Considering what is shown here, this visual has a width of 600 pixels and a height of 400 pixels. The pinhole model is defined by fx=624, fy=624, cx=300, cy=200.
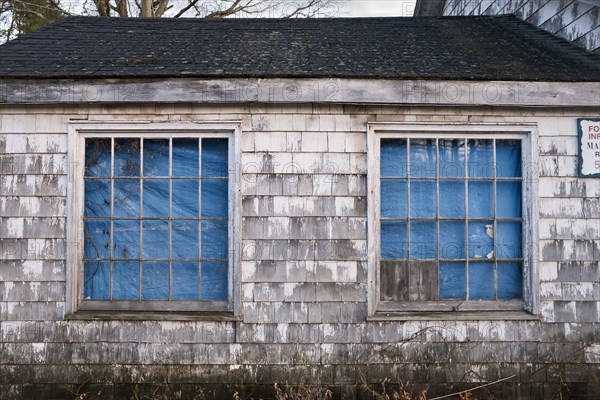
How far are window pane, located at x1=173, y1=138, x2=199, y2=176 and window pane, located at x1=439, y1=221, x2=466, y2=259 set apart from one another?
2.39 m

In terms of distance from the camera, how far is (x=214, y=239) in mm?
5785

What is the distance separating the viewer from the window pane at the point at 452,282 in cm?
581

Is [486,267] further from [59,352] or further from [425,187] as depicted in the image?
[59,352]

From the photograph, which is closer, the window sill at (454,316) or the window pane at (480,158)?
the window sill at (454,316)

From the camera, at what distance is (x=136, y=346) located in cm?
566

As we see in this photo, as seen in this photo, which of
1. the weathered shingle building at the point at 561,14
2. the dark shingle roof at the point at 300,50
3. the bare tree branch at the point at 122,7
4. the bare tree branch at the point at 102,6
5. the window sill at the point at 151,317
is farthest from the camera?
the bare tree branch at the point at 122,7

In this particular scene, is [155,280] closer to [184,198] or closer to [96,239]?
[96,239]

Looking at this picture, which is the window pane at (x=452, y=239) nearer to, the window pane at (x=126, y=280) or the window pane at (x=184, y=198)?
the window pane at (x=184, y=198)

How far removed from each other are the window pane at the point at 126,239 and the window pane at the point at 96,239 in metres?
0.07

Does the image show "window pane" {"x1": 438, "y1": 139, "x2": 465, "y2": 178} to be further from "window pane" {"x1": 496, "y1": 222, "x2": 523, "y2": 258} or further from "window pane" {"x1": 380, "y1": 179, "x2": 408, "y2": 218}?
"window pane" {"x1": 496, "y1": 222, "x2": 523, "y2": 258}

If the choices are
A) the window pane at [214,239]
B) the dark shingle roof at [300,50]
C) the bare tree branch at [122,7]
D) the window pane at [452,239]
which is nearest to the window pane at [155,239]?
the window pane at [214,239]

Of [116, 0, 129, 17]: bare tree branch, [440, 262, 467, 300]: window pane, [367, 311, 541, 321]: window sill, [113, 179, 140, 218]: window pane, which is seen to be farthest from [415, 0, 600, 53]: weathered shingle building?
[116, 0, 129, 17]: bare tree branch

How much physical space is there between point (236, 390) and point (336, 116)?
8.71 ft

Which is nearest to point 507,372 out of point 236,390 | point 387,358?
point 387,358
